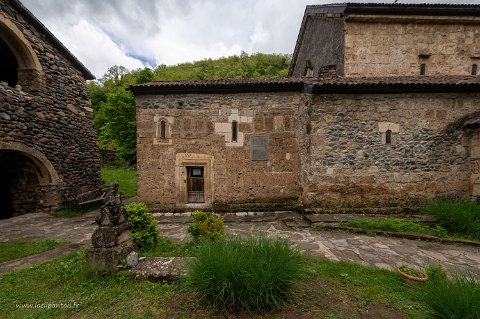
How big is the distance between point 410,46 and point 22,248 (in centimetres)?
1353

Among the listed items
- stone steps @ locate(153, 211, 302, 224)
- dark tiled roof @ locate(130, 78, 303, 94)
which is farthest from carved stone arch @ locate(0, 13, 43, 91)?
stone steps @ locate(153, 211, 302, 224)

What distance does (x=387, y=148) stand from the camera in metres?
7.42

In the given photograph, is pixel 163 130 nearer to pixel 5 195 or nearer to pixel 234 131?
pixel 234 131

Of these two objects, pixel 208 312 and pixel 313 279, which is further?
pixel 313 279

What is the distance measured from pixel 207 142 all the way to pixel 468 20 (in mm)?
10630

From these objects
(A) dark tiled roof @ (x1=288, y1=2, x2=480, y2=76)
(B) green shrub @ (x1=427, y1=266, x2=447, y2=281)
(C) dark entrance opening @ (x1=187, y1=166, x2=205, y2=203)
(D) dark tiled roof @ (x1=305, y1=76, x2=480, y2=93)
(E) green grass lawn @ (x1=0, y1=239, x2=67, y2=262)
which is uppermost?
(A) dark tiled roof @ (x1=288, y1=2, x2=480, y2=76)

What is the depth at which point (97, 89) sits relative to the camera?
32219mm

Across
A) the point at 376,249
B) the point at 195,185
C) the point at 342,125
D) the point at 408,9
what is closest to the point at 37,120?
the point at 195,185

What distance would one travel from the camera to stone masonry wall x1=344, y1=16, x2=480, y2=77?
8.80m

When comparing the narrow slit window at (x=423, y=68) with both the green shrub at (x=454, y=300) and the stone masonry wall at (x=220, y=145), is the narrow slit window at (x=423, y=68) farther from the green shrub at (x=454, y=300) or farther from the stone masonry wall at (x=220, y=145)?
the green shrub at (x=454, y=300)

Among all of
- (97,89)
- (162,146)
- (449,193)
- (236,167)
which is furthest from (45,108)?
(97,89)

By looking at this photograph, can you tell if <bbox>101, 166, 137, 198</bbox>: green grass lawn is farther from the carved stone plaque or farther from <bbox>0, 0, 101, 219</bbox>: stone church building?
the carved stone plaque

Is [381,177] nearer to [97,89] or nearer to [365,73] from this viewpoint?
[365,73]

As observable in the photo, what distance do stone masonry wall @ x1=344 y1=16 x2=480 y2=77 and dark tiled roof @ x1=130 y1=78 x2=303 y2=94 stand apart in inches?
112
